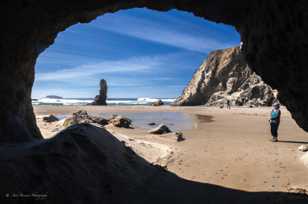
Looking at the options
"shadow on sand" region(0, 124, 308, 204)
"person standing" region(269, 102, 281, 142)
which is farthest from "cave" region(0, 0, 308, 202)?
"person standing" region(269, 102, 281, 142)

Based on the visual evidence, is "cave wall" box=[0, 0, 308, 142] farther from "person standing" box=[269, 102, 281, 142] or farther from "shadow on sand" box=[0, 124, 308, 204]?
"person standing" box=[269, 102, 281, 142]

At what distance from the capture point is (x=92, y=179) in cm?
753

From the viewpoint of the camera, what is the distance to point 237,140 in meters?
16.3

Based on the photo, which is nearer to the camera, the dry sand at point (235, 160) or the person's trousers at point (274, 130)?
the dry sand at point (235, 160)

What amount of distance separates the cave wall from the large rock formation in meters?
54.2

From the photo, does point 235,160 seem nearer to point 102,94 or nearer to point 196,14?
point 196,14

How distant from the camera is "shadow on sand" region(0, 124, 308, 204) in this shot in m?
6.21

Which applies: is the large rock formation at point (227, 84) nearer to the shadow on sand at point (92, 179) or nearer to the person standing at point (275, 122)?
the person standing at point (275, 122)

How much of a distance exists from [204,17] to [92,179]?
555 centimetres

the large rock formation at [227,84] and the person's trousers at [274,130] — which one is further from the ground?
the large rock formation at [227,84]

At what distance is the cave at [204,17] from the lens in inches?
255

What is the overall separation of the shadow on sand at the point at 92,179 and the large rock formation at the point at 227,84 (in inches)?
2126

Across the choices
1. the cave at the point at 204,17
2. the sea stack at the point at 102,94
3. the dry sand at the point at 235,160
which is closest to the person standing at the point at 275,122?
the dry sand at the point at 235,160

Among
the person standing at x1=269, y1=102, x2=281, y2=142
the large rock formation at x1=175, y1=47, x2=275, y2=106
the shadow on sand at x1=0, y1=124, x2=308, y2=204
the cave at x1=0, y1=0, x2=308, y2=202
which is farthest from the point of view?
the large rock formation at x1=175, y1=47, x2=275, y2=106
